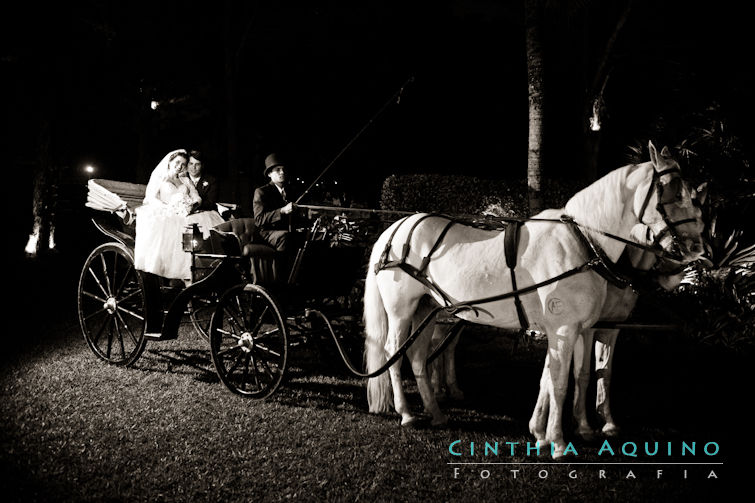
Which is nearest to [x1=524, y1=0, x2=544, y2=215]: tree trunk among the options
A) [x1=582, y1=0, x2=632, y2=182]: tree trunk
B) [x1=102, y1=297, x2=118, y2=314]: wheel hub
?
[x1=582, y1=0, x2=632, y2=182]: tree trunk

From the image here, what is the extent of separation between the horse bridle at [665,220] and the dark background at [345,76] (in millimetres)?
10144

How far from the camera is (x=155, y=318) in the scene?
6.36 m

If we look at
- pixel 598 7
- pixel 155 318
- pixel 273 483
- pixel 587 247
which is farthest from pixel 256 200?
pixel 598 7

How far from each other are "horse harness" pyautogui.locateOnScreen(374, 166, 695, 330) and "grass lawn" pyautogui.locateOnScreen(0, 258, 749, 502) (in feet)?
3.76

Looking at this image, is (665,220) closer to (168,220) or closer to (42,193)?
(168,220)

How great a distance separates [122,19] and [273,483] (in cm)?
1730

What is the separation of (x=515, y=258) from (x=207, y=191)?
436cm

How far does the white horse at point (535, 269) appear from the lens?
4164mm

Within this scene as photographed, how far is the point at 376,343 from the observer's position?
522 cm

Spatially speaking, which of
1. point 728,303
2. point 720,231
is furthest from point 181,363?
point 720,231

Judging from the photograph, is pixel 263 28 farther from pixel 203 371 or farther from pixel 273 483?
pixel 273 483

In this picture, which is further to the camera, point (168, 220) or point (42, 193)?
point (42, 193)

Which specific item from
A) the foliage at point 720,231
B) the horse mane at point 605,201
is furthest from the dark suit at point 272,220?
the foliage at point 720,231

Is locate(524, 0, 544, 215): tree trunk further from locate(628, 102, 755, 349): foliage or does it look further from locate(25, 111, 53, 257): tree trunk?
locate(25, 111, 53, 257): tree trunk
